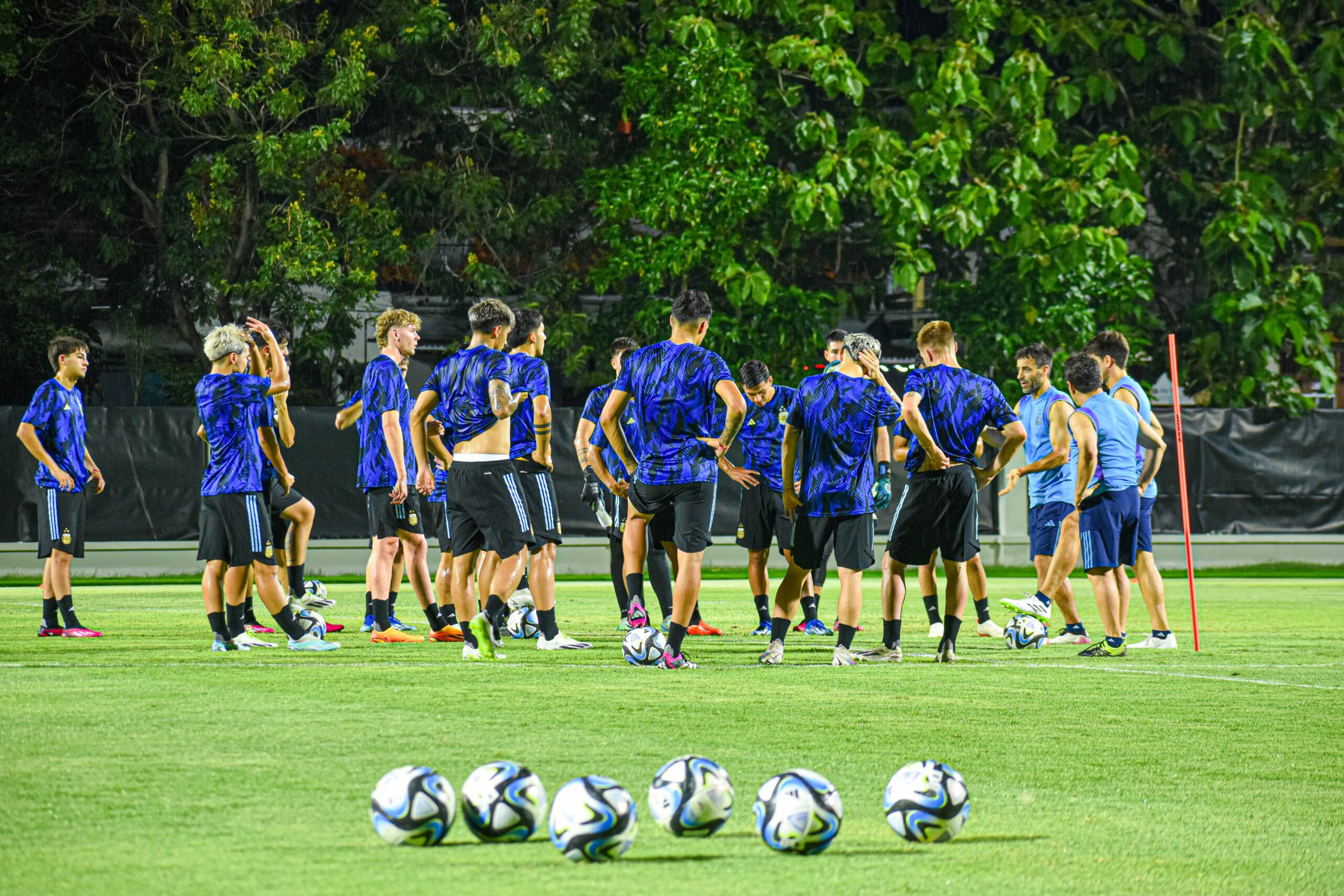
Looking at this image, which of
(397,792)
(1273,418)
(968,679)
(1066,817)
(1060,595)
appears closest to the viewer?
(397,792)

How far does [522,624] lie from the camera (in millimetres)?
12414

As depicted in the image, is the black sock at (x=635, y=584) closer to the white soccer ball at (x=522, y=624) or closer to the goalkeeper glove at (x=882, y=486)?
the white soccer ball at (x=522, y=624)

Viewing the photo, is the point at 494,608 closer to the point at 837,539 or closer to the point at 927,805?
the point at 837,539

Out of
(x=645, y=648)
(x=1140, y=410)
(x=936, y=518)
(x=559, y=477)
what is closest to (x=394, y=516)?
(x=645, y=648)

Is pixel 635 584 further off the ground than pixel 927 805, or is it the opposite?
pixel 635 584

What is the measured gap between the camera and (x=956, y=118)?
2322 centimetres

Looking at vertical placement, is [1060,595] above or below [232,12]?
below

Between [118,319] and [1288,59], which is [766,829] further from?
[118,319]

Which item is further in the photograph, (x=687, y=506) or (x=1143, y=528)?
(x=1143, y=528)

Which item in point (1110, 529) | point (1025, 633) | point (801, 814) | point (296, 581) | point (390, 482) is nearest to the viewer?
point (801, 814)

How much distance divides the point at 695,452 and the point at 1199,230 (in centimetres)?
1923

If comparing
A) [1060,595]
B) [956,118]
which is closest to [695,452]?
[1060,595]

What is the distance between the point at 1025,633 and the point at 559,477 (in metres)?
12.3

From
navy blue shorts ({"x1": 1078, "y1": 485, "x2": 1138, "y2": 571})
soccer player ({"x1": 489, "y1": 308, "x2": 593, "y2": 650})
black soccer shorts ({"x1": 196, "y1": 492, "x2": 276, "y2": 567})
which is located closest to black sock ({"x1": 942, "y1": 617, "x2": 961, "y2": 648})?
navy blue shorts ({"x1": 1078, "y1": 485, "x2": 1138, "y2": 571})
